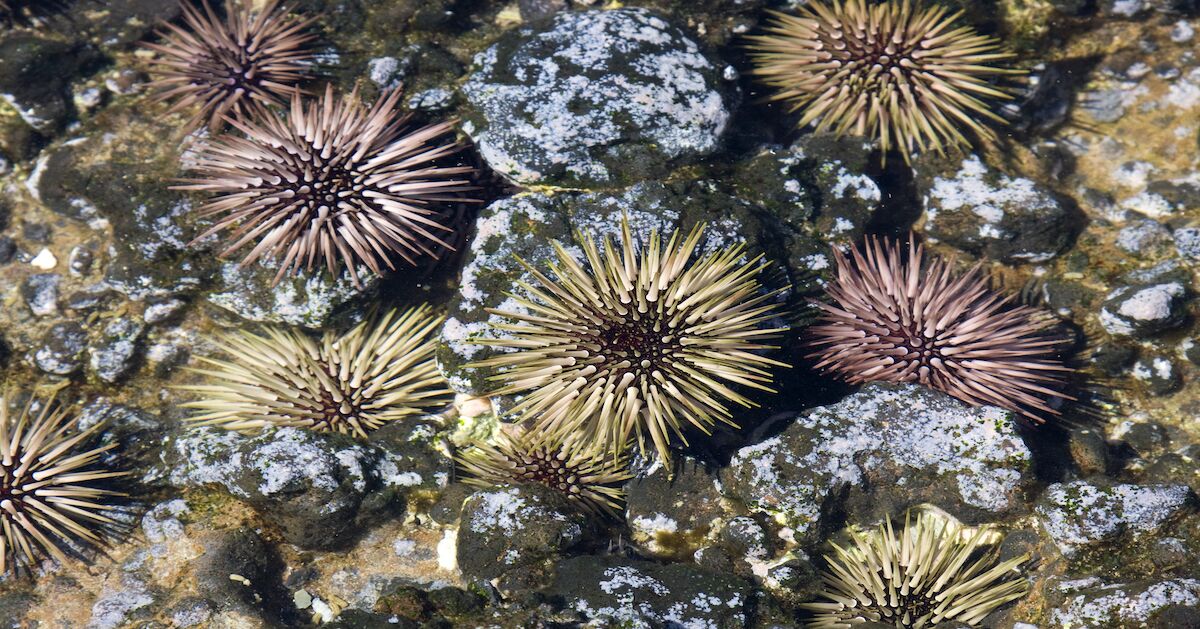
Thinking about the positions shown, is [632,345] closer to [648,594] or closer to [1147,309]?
[648,594]

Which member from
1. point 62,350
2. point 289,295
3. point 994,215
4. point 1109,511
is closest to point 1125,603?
point 1109,511

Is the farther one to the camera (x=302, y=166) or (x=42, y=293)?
(x=42, y=293)

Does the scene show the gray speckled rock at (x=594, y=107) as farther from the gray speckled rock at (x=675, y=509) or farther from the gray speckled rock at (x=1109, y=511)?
the gray speckled rock at (x=1109, y=511)

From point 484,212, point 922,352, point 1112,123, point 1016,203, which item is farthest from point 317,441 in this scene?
point 1112,123

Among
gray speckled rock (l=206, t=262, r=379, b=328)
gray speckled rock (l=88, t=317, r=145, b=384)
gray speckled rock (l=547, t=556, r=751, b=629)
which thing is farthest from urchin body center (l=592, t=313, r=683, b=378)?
gray speckled rock (l=88, t=317, r=145, b=384)

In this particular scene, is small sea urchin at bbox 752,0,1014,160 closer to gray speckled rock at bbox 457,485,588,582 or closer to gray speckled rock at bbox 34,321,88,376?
gray speckled rock at bbox 457,485,588,582

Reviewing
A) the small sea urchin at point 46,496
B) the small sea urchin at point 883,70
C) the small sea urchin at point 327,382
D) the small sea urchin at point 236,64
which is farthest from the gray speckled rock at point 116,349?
the small sea urchin at point 883,70

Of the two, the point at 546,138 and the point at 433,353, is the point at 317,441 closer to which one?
the point at 433,353
